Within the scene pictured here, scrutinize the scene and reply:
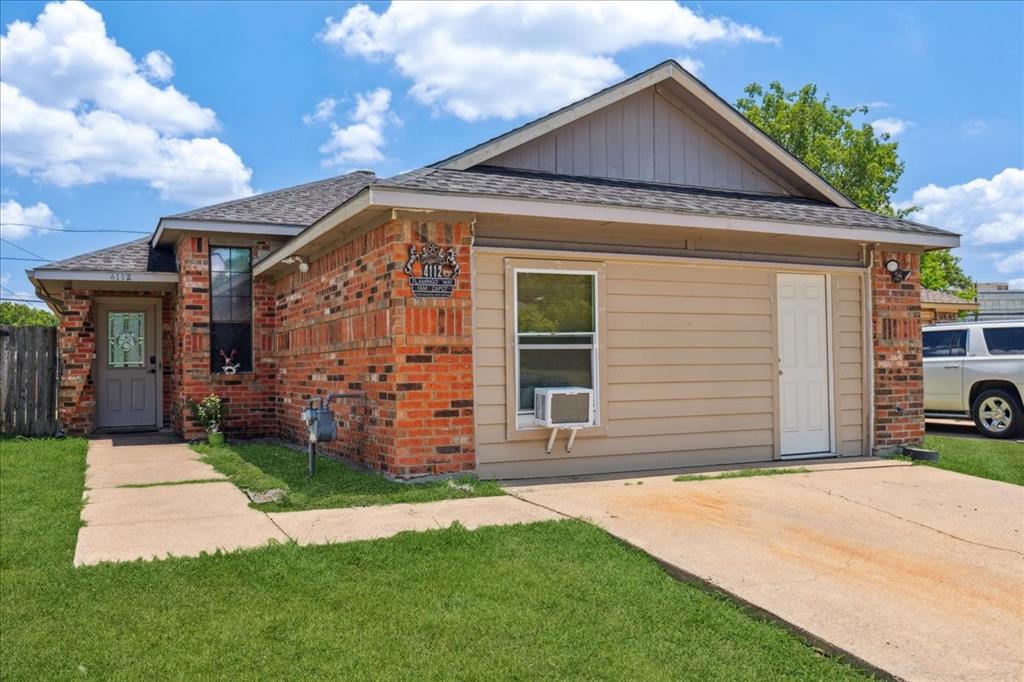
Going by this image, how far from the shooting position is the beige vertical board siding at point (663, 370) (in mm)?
7309

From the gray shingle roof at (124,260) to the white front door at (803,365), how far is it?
8935 mm

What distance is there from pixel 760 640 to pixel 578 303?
4.53 meters

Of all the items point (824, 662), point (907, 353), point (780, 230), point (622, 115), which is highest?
point (622, 115)

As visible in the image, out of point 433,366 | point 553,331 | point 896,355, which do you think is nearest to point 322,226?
point 433,366

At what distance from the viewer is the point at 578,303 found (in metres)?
7.70

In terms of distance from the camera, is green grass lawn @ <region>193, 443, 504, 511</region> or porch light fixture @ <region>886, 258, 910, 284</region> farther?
porch light fixture @ <region>886, 258, 910, 284</region>

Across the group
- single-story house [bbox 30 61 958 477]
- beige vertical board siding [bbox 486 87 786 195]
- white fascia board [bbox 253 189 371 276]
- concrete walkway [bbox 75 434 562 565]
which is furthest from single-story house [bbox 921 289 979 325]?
concrete walkway [bbox 75 434 562 565]

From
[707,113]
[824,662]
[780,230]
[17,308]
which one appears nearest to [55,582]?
[824,662]

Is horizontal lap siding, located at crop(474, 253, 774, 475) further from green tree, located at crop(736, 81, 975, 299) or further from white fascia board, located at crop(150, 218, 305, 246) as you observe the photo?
green tree, located at crop(736, 81, 975, 299)

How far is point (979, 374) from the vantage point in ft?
39.0

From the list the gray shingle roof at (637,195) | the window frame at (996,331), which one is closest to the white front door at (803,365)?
the gray shingle roof at (637,195)

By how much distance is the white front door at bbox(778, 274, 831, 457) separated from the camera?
8.72m

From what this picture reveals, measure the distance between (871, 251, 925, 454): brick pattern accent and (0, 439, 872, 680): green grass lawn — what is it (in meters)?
5.43

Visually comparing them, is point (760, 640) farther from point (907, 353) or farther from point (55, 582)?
point (907, 353)
